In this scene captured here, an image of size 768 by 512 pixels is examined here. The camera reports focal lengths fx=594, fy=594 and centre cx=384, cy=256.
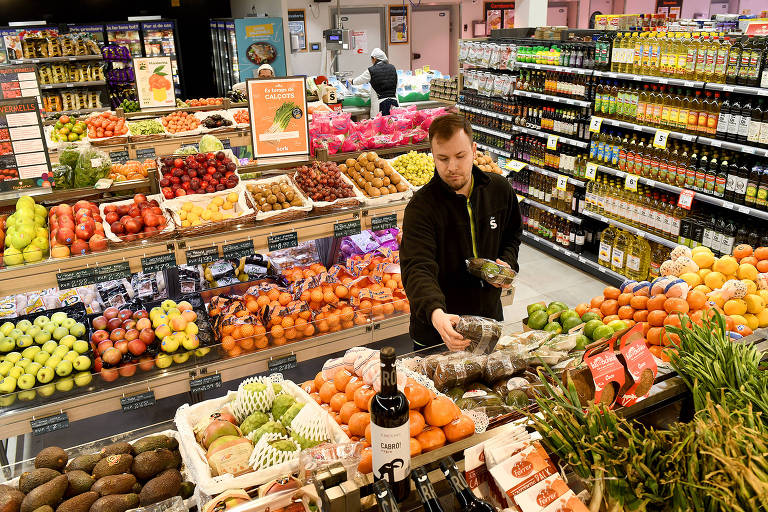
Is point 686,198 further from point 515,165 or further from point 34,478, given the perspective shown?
point 34,478

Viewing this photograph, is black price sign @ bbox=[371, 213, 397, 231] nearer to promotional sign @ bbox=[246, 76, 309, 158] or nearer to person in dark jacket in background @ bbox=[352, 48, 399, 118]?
A: promotional sign @ bbox=[246, 76, 309, 158]

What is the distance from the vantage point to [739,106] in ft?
15.2

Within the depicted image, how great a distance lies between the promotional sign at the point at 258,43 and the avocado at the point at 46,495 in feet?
33.5

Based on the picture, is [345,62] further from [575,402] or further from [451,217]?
[575,402]

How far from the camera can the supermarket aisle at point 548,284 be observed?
5871mm

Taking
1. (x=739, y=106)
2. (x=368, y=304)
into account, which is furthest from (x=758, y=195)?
(x=368, y=304)

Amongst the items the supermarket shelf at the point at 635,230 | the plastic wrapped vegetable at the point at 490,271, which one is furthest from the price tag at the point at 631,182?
the plastic wrapped vegetable at the point at 490,271

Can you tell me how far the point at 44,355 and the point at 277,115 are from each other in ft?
6.50

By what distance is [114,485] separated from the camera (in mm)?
1726

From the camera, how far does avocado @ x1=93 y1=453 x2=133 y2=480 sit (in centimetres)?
179

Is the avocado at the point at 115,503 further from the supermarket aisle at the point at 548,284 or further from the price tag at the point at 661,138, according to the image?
the price tag at the point at 661,138

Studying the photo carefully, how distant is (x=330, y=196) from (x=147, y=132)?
139 inches

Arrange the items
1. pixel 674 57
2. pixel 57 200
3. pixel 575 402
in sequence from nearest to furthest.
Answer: pixel 575 402, pixel 57 200, pixel 674 57

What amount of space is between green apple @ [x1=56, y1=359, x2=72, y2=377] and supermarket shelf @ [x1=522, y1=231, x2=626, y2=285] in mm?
4946
